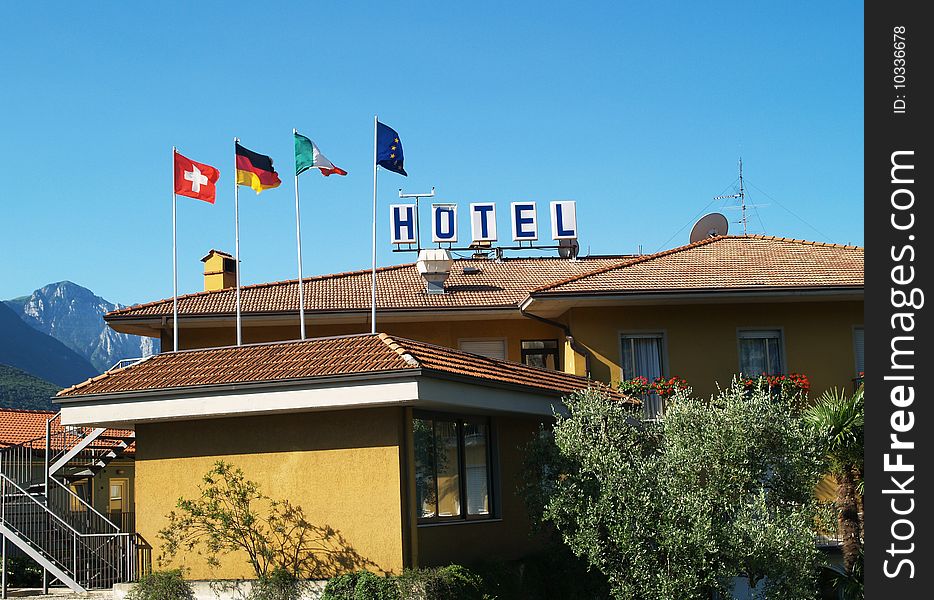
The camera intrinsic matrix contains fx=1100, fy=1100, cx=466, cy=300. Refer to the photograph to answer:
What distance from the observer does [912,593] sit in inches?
347

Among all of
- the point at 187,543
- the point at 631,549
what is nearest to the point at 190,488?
the point at 187,543

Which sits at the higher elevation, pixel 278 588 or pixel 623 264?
pixel 623 264

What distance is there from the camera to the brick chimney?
3556 centimetres

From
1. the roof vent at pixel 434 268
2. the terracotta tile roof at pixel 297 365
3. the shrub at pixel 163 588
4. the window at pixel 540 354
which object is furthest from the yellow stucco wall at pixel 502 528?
the roof vent at pixel 434 268

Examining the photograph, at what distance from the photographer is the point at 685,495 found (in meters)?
16.7

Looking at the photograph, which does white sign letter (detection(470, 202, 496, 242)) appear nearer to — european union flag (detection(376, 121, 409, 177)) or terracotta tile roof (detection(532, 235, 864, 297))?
terracotta tile roof (detection(532, 235, 864, 297))

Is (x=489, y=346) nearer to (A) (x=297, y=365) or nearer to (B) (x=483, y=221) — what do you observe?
(B) (x=483, y=221)

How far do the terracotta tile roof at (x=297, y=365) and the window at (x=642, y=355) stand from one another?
18.2ft

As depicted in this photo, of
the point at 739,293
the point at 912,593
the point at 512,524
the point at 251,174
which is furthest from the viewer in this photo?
the point at 739,293

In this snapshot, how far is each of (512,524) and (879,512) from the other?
11209mm

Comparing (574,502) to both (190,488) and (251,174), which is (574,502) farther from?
(251,174)

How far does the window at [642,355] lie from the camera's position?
84.1 ft

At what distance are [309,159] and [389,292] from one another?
295 inches

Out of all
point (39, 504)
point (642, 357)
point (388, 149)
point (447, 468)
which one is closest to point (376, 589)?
point (447, 468)
